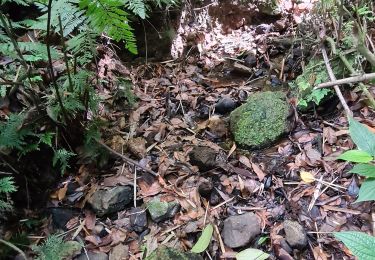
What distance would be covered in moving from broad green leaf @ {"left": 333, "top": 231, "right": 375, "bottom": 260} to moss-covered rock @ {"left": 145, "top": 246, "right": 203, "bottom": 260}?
83cm

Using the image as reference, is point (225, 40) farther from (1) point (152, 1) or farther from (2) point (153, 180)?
(2) point (153, 180)

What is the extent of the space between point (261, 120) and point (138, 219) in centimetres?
123

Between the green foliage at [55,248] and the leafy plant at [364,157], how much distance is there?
1679 millimetres

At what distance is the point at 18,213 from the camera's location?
2.25 m

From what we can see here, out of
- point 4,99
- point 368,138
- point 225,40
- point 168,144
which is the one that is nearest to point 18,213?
point 4,99

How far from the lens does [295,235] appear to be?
207 cm

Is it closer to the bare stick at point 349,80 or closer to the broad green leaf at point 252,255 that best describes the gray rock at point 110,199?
the broad green leaf at point 252,255

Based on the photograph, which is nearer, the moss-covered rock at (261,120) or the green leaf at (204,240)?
the green leaf at (204,240)

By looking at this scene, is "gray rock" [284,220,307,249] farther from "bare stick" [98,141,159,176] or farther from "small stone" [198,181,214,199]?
"bare stick" [98,141,159,176]

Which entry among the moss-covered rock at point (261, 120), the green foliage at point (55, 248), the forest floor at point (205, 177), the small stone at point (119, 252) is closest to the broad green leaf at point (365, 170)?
→ the forest floor at point (205, 177)

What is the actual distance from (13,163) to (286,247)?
1.78m

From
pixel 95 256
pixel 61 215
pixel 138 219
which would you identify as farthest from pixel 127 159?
pixel 95 256

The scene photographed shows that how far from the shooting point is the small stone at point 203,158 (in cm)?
252

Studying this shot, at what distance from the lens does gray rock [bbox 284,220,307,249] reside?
6.72 ft
